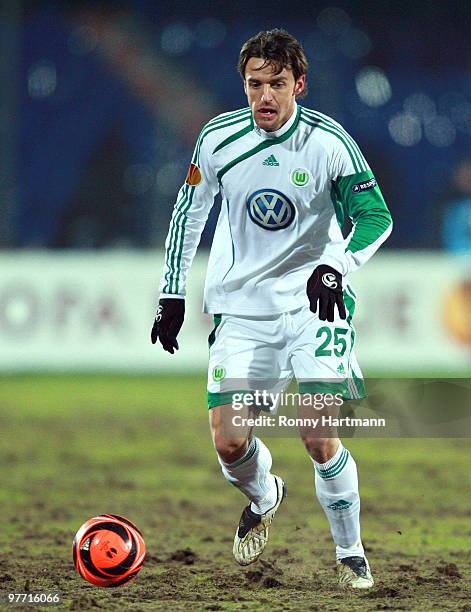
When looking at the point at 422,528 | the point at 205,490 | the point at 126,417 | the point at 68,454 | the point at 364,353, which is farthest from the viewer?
the point at 364,353

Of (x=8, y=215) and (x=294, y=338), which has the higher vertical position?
(x=8, y=215)

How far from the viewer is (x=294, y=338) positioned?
222 inches

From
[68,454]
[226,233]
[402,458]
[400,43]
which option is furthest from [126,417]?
[400,43]

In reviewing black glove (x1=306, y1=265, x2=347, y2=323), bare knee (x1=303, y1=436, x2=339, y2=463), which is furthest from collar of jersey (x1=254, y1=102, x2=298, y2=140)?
bare knee (x1=303, y1=436, x2=339, y2=463)

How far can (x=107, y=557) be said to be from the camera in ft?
17.2

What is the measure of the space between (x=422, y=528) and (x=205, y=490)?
1.96 metres

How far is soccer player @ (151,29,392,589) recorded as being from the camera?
5.40 m

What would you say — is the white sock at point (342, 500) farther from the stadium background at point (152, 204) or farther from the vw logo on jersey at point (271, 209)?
the stadium background at point (152, 204)

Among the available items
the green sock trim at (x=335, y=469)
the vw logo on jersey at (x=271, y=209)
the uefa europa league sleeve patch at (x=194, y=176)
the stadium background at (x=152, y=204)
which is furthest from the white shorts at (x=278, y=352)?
the stadium background at (x=152, y=204)

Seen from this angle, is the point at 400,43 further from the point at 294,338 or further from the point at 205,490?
the point at 294,338

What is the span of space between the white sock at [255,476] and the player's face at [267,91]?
1.57 metres

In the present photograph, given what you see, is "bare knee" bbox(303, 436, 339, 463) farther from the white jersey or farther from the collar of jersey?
the collar of jersey

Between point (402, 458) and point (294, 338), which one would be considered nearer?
point (294, 338)

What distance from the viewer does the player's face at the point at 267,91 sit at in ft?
17.6
